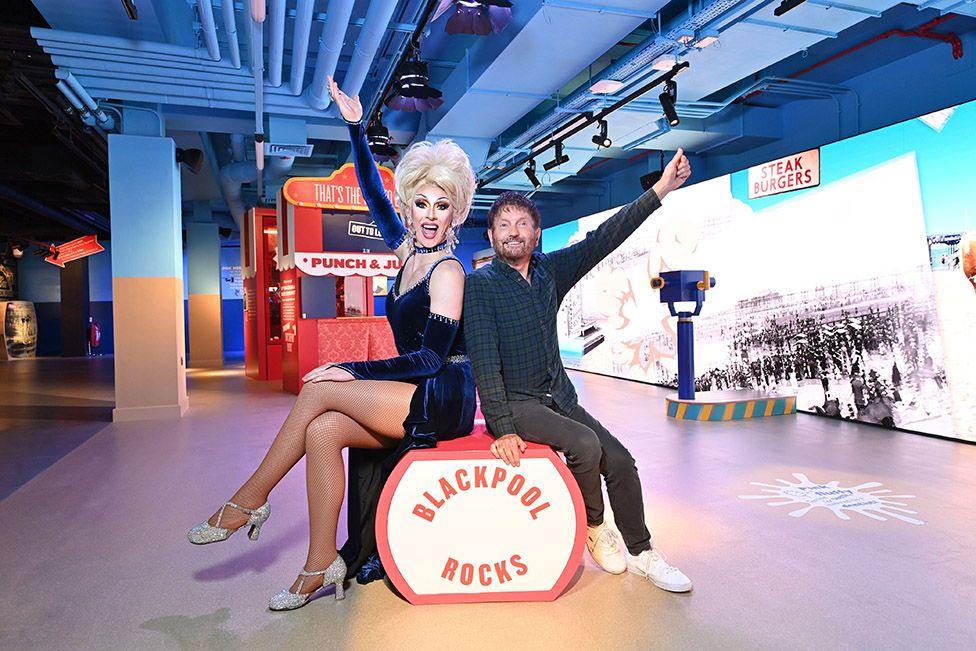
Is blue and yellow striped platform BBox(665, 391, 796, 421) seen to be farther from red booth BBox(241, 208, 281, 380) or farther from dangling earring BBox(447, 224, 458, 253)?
red booth BBox(241, 208, 281, 380)

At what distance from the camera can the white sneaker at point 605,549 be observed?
100 inches

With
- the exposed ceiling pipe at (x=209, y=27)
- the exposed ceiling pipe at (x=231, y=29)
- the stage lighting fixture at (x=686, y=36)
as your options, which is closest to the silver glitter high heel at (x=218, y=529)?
the exposed ceiling pipe at (x=209, y=27)

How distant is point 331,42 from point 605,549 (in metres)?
4.36

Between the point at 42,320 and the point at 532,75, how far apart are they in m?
18.7

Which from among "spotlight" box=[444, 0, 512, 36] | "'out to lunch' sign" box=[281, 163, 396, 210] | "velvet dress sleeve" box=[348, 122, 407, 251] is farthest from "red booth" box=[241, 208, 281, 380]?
"velvet dress sleeve" box=[348, 122, 407, 251]

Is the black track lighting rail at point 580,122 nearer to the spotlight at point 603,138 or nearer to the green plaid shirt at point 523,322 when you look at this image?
the spotlight at point 603,138

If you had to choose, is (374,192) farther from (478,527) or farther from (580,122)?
(580,122)

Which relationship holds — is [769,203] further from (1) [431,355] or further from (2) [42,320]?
(2) [42,320]

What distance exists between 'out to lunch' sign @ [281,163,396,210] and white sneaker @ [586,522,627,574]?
6.21 metres

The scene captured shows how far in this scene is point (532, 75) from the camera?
5984 millimetres

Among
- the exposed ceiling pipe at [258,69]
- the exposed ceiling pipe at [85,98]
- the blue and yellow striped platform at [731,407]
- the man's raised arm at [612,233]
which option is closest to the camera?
the man's raised arm at [612,233]

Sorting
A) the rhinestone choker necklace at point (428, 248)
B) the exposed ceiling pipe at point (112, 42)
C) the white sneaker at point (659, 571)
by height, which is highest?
the exposed ceiling pipe at point (112, 42)

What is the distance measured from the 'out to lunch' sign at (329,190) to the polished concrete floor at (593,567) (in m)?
3.92

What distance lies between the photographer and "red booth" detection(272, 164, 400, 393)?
8141 mm
